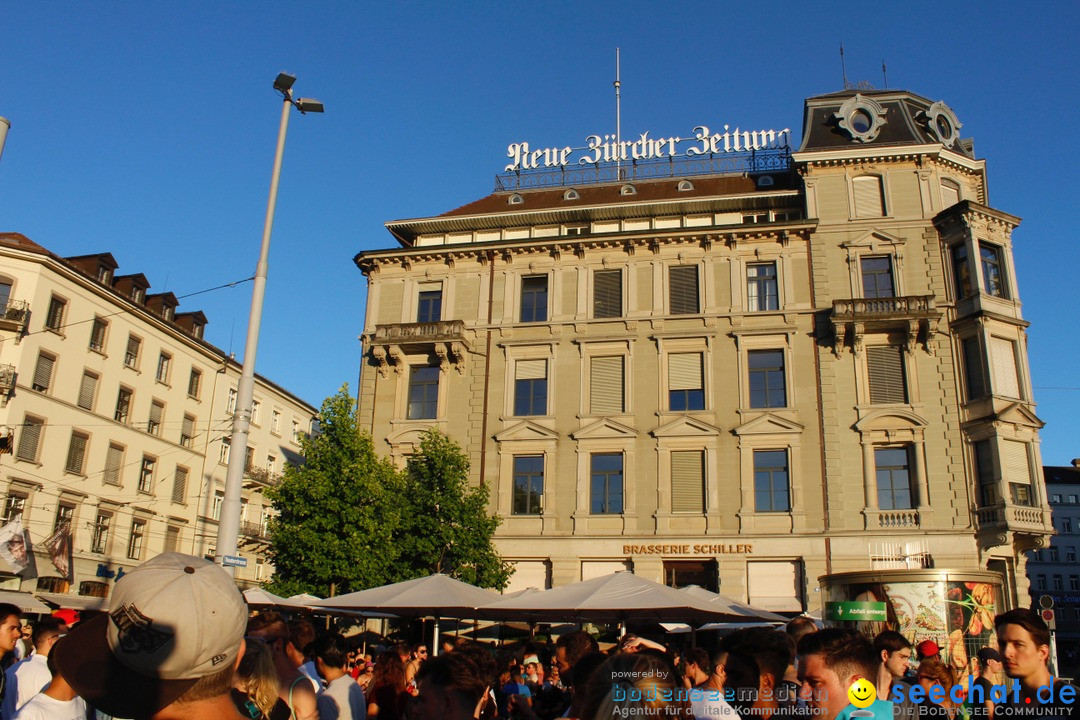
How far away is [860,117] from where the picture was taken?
3709 centimetres

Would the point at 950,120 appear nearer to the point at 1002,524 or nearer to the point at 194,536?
the point at 1002,524

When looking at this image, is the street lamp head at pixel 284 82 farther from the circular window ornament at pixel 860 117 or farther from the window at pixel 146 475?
the window at pixel 146 475

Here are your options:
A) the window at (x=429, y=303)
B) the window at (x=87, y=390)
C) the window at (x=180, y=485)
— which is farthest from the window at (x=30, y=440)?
the window at (x=429, y=303)

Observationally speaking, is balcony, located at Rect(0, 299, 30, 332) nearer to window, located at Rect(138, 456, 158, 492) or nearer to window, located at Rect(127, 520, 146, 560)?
window, located at Rect(138, 456, 158, 492)

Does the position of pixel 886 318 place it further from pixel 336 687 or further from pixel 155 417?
pixel 155 417

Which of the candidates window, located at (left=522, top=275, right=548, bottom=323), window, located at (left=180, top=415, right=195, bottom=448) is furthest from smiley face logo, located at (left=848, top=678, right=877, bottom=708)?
window, located at (left=180, top=415, right=195, bottom=448)

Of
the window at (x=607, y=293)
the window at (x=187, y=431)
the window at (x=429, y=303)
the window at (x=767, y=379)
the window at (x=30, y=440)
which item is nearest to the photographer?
the window at (x=767, y=379)

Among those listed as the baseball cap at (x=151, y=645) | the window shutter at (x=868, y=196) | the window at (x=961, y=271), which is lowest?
the baseball cap at (x=151, y=645)

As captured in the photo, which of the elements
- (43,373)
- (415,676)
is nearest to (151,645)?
(415,676)

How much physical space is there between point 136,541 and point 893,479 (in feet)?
125

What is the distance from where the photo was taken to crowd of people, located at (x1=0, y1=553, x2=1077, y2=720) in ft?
7.61

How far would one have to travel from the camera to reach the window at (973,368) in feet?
105

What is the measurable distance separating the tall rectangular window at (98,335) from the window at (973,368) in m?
41.0

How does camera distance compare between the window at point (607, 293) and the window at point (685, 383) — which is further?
the window at point (607, 293)
